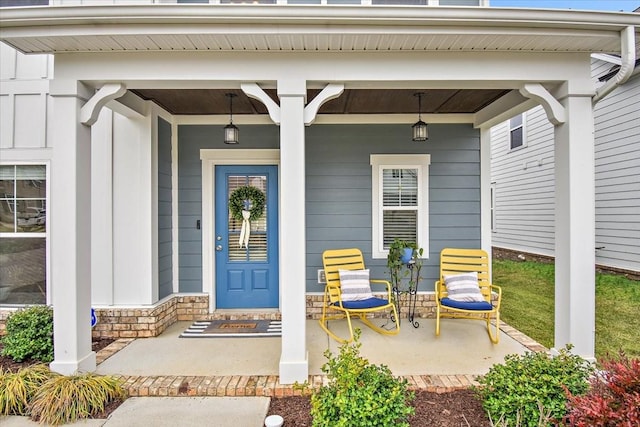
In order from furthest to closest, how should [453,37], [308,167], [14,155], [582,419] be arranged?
[308,167] → [14,155] → [453,37] → [582,419]

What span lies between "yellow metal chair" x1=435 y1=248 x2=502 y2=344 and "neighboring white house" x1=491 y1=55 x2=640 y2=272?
3905mm

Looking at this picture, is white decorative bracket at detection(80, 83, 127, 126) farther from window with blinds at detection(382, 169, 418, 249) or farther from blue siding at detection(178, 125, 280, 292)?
window with blinds at detection(382, 169, 418, 249)

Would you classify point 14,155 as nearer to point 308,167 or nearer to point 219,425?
point 308,167

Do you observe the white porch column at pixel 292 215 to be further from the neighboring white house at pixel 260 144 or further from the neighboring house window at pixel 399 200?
the neighboring house window at pixel 399 200

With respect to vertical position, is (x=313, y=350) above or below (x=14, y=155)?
below

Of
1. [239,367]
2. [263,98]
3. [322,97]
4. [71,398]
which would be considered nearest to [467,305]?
[239,367]

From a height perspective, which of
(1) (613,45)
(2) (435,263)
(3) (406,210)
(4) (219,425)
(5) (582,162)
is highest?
(1) (613,45)

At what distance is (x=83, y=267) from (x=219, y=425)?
1737 millimetres

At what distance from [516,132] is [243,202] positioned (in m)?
8.40

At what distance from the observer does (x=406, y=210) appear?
458 cm

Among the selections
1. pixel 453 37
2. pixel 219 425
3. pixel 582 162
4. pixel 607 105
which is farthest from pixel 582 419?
pixel 607 105

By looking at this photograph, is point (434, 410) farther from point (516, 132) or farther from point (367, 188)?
point (516, 132)

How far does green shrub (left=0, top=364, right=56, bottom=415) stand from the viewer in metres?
2.43

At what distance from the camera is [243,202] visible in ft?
14.9
